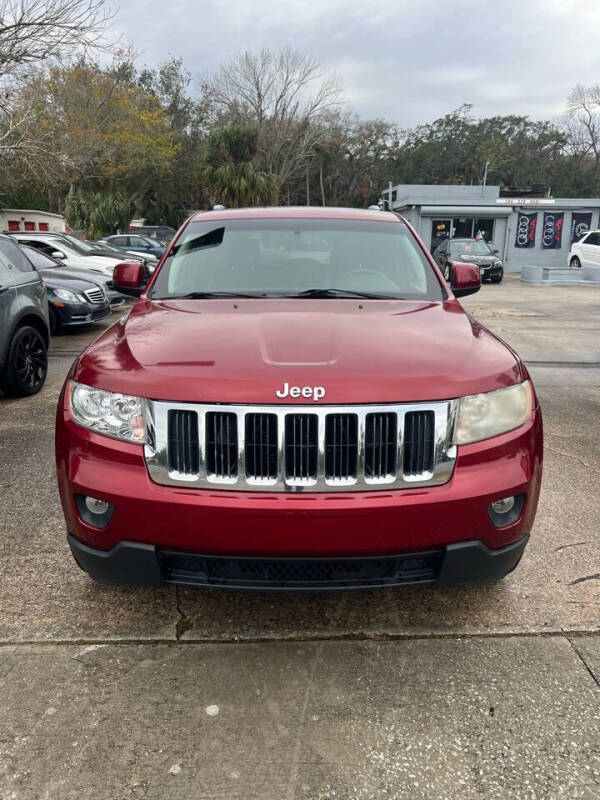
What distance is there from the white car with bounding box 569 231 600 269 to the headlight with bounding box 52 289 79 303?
63.0ft

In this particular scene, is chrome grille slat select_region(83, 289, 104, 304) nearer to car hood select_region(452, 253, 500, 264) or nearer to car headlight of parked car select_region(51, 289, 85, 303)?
car headlight of parked car select_region(51, 289, 85, 303)

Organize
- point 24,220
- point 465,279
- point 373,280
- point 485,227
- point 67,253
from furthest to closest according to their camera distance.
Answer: point 485,227
point 24,220
point 67,253
point 465,279
point 373,280

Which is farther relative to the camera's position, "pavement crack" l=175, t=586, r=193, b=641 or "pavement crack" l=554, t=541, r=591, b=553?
"pavement crack" l=554, t=541, r=591, b=553

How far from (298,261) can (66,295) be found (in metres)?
7.11

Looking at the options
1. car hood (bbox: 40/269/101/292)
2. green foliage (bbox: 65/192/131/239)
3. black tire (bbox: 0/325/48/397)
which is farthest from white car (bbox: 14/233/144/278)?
green foliage (bbox: 65/192/131/239)

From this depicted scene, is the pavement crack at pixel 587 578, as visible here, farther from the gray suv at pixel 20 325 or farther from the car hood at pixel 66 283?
the car hood at pixel 66 283

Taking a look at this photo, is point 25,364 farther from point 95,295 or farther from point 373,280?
point 373,280

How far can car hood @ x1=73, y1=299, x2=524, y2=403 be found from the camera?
83.1 inches

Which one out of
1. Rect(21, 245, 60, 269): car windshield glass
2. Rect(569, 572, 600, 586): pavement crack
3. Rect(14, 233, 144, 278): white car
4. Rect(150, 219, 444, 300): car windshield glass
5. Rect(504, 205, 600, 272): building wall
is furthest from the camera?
Rect(504, 205, 600, 272): building wall

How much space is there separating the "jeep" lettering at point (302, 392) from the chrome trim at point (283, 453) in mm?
37

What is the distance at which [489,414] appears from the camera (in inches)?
88.1

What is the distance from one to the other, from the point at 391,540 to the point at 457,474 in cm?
32

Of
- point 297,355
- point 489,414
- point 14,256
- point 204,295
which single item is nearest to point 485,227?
point 14,256

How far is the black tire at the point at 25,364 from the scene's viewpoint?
5879 mm
